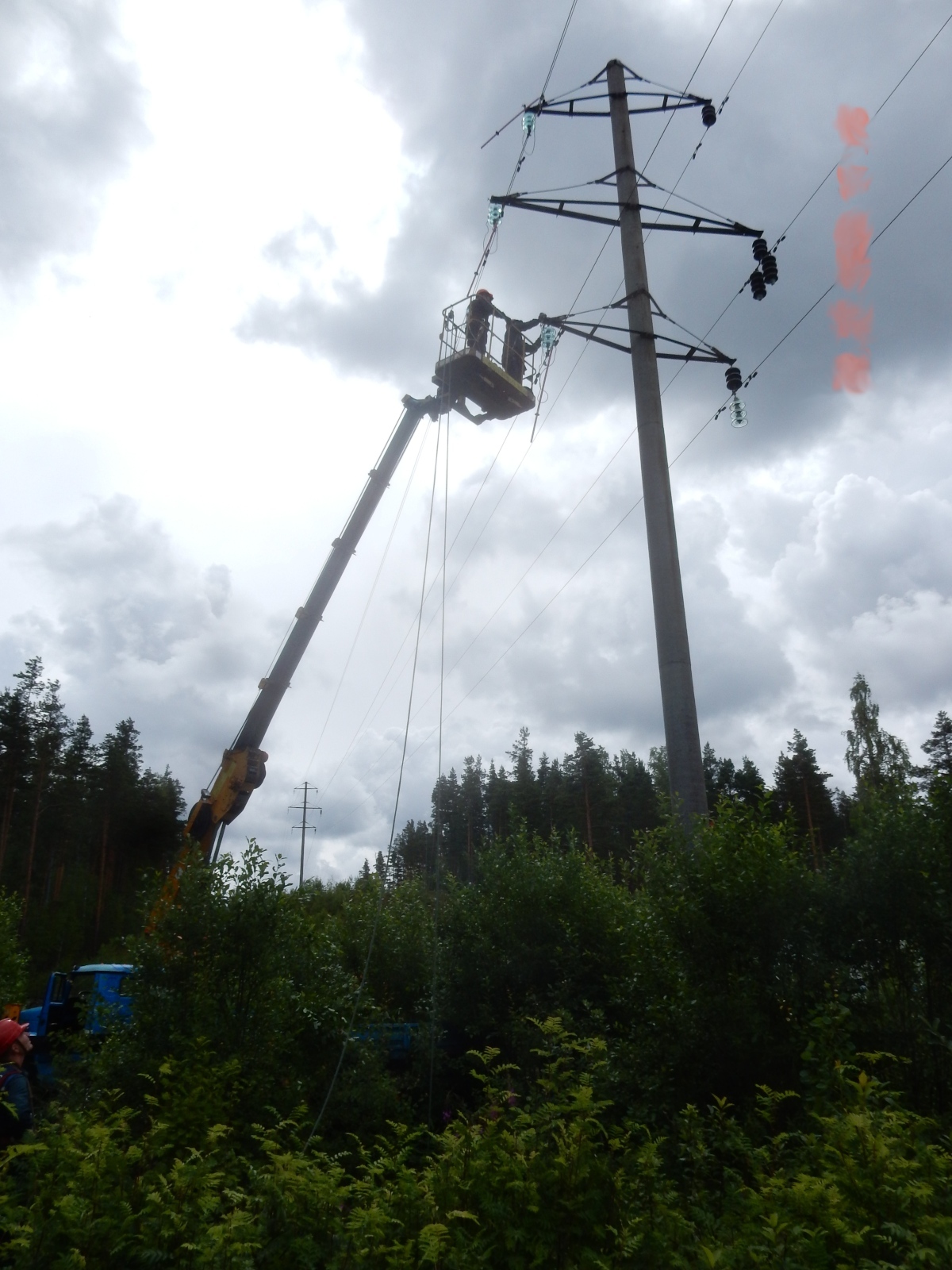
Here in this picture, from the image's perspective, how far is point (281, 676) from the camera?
61.4 feet

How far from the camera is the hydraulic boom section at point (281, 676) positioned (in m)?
18.0

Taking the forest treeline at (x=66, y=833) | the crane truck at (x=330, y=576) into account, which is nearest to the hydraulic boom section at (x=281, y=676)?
the crane truck at (x=330, y=576)

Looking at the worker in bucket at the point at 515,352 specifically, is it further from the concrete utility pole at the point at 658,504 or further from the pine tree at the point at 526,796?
the pine tree at the point at 526,796

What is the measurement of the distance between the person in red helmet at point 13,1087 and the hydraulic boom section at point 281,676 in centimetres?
1039

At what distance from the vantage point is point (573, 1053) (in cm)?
1223

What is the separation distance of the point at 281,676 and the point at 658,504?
32.5 ft

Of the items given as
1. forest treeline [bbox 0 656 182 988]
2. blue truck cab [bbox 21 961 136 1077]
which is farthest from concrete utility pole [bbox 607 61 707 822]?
forest treeline [bbox 0 656 182 988]

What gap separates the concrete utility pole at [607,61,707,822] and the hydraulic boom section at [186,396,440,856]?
6.81 metres

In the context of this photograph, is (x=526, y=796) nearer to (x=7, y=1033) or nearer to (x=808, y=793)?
(x=808, y=793)

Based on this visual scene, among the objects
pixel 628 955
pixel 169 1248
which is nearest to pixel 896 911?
pixel 628 955

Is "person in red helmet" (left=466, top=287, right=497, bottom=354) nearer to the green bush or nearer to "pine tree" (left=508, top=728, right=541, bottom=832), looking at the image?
the green bush

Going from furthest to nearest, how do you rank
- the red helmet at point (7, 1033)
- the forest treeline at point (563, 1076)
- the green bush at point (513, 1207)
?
1. the red helmet at point (7, 1033)
2. the forest treeline at point (563, 1076)
3. the green bush at point (513, 1207)

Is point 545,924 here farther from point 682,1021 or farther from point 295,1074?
point 682,1021

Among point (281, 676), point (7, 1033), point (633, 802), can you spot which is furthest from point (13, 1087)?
point (633, 802)
